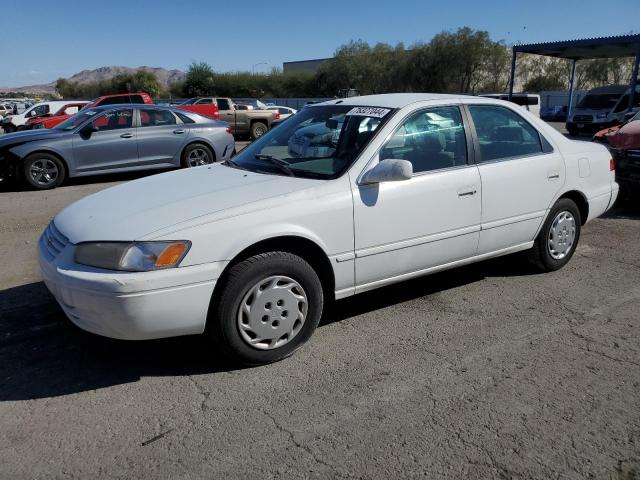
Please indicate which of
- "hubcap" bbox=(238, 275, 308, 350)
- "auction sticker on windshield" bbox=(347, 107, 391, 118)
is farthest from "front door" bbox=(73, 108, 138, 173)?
"hubcap" bbox=(238, 275, 308, 350)

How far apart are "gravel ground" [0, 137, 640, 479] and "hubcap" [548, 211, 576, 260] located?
1.64 feet

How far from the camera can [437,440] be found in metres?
2.71

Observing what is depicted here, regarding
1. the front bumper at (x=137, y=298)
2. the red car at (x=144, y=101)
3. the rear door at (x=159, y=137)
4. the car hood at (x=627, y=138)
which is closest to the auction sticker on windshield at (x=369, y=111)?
the front bumper at (x=137, y=298)

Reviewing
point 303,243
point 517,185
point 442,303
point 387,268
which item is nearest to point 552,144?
point 517,185

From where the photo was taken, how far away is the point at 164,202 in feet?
11.5

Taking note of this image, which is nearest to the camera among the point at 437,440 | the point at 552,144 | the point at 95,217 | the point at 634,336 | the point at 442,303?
the point at 437,440

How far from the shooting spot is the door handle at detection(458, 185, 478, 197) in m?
4.15

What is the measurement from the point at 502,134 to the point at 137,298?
3.17 meters

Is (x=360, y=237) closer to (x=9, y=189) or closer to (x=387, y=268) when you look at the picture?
(x=387, y=268)

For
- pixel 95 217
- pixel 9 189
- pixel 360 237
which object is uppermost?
pixel 95 217

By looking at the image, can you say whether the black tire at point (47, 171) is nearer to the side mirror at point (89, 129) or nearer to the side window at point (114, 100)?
the side mirror at point (89, 129)

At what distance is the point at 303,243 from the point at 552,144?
8.71ft

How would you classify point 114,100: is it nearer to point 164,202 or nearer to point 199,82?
point 164,202

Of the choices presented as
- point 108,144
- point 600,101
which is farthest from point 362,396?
point 600,101
